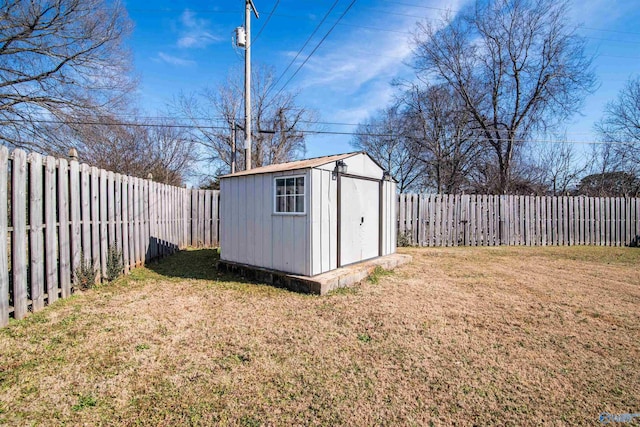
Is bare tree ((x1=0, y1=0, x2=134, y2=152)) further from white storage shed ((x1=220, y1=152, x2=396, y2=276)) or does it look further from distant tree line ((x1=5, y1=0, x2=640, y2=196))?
white storage shed ((x1=220, y1=152, x2=396, y2=276))

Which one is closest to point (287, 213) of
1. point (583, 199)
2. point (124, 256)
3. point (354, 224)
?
point (354, 224)

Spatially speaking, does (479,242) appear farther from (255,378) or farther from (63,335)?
(63,335)

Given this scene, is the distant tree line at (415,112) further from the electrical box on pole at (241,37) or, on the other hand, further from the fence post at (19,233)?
the fence post at (19,233)

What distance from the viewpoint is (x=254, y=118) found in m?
19.9

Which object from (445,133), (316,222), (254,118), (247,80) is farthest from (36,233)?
(254,118)

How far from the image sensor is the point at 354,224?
18.7 ft

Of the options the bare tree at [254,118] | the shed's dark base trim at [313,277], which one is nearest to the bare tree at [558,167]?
the bare tree at [254,118]

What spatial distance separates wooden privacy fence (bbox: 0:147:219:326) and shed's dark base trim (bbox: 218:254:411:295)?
2.00 meters

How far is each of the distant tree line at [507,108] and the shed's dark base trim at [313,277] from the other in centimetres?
1165

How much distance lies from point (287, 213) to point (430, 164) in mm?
14662

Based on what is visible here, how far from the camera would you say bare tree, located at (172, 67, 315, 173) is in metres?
18.6

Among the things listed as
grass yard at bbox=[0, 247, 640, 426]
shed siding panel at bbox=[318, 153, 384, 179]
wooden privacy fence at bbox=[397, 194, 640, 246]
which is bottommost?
grass yard at bbox=[0, 247, 640, 426]

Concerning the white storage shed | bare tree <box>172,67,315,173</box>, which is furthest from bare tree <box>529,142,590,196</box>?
the white storage shed

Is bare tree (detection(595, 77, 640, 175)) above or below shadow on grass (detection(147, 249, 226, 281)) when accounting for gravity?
above
